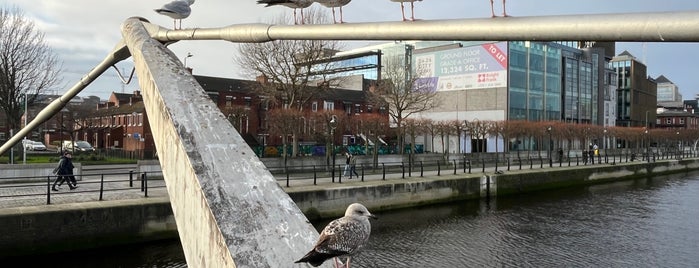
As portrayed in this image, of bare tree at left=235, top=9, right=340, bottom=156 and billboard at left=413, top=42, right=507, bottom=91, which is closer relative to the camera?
bare tree at left=235, top=9, right=340, bottom=156

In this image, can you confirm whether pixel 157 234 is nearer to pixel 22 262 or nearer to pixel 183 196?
pixel 22 262

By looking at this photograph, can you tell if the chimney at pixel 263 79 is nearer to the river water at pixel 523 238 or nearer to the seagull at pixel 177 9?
the river water at pixel 523 238

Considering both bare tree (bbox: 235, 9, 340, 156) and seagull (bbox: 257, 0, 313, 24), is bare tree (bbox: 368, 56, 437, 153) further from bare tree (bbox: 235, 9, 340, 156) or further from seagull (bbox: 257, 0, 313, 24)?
seagull (bbox: 257, 0, 313, 24)

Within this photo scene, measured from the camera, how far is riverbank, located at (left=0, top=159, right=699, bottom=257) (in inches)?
478

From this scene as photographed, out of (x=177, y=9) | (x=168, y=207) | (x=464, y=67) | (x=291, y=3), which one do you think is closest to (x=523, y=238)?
(x=168, y=207)

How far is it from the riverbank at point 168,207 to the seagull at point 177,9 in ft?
24.7

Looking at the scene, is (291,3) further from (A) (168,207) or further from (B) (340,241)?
(A) (168,207)

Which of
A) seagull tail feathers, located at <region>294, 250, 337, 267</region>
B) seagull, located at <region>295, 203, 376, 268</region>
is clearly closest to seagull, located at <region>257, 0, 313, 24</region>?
seagull, located at <region>295, 203, 376, 268</region>

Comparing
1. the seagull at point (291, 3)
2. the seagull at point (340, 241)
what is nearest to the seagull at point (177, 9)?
the seagull at point (291, 3)

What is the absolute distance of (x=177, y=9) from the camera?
752 cm

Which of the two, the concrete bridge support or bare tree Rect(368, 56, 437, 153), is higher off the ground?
bare tree Rect(368, 56, 437, 153)

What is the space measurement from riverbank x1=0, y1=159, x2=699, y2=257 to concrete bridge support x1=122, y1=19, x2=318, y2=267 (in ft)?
20.6

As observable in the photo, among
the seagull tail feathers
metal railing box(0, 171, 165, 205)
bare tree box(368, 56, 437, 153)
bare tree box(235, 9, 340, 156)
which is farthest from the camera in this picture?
bare tree box(368, 56, 437, 153)

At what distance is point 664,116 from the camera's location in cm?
11288
